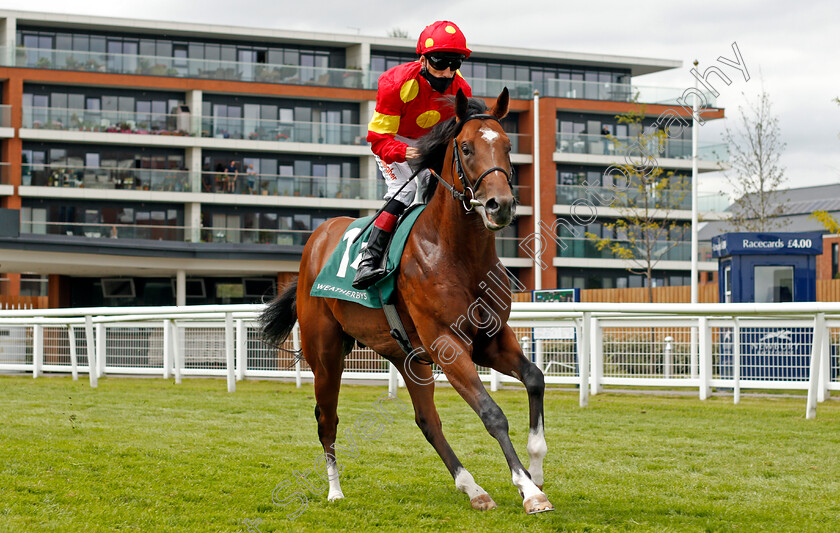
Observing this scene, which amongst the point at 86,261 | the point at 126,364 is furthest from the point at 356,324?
the point at 86,261

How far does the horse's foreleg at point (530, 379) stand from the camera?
4.29 m

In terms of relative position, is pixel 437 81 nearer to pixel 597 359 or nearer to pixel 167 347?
pixel 597 359

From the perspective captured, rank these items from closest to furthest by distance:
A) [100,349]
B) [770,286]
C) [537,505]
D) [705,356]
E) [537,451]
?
[537,505] → [537,451] → [705,356] → [100,349] → [770,286]

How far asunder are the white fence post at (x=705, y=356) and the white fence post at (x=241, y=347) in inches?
248

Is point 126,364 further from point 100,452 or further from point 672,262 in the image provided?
point 672,262

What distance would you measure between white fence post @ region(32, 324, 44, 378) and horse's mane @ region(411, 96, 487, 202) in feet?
39.8

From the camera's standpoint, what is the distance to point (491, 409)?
416 cm

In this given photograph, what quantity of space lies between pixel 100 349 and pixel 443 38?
10847 mm

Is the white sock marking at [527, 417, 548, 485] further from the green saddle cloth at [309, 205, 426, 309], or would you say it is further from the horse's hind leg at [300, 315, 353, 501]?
the horse's hind leg at [300, 315, 353, 501]

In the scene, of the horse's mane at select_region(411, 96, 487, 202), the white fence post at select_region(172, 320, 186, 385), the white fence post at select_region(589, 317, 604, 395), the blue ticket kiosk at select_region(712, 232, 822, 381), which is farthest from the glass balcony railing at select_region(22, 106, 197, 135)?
the horse's mane at select_region(411, 96, 487, 202)

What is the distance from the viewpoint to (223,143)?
3878 cm

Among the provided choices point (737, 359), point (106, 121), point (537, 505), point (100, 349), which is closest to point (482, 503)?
point (537, 505)

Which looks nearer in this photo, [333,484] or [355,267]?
[333,484]

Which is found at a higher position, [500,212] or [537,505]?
[500,212]
